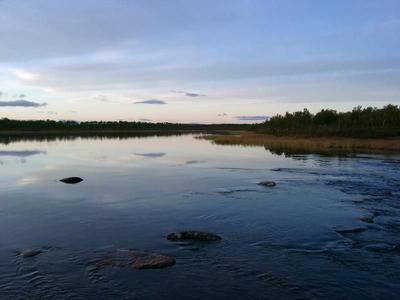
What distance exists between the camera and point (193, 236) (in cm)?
1633

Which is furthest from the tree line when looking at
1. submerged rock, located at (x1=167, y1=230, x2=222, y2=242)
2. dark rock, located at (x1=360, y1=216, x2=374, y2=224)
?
submerged rock, located at (x1=167, y1=230, x2=222, y2=242)

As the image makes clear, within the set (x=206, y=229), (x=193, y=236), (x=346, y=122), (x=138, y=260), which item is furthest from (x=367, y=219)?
(x=346, y=122)

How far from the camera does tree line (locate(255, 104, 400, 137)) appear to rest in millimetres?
91812

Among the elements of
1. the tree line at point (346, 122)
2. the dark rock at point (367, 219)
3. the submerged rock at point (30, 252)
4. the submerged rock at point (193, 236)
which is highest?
the tree line at point (346, 122)

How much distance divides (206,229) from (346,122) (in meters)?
108

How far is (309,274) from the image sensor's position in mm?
12766

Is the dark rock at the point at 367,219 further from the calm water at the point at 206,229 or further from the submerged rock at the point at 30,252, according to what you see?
the submerged rock at the point at 30,252

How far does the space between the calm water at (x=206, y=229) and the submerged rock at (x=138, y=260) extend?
0.34 metres

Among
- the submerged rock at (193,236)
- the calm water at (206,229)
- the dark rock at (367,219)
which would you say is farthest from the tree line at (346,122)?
the submerged rock at (193,236)

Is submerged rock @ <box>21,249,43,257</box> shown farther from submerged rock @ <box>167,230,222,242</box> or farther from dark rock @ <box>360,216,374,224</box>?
dark rock @ <box>360,216,374,224</box>

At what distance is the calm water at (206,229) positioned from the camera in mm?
11812

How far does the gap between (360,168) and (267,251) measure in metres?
29.8

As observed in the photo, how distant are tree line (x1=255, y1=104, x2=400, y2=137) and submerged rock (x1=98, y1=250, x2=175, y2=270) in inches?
3159

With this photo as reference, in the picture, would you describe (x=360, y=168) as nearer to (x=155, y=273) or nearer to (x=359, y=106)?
(x=155, y=273)
